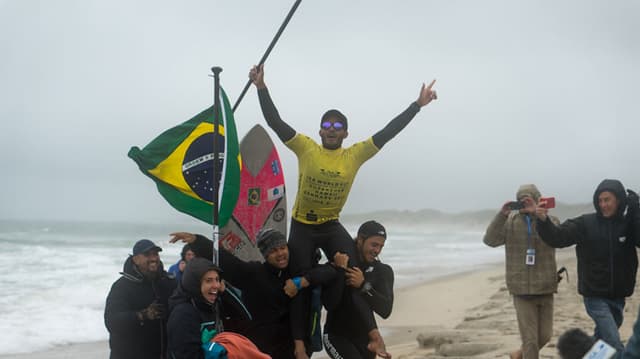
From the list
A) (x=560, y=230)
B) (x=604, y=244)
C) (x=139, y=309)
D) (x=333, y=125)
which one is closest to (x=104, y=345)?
(x=139, y=309)

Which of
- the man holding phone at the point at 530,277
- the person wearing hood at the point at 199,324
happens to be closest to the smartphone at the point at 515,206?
the man holding phone at the point at 530,277

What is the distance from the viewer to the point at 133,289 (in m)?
4.71

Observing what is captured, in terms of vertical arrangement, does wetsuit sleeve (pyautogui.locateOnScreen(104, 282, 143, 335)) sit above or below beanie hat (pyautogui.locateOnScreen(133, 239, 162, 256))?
below

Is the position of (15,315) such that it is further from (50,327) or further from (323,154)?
(323,154)

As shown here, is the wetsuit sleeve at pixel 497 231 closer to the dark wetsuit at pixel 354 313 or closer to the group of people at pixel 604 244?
the group of people at pixel 604 244

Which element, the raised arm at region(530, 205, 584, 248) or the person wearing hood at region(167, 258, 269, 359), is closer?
the person wearing hood at region(167, 258, 269, 359)

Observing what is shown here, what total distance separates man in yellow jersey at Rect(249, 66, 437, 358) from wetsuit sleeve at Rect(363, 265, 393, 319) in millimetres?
245

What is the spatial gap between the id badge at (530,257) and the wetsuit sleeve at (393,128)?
194cm

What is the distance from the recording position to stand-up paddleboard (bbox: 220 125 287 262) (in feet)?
18.6

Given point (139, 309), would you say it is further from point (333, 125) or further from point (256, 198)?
point (333, 125)

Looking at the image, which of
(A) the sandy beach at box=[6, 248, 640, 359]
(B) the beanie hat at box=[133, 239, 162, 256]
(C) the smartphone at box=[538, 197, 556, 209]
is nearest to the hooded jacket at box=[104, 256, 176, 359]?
(B) the beanie hat at box=[133, 239, 162, 256]

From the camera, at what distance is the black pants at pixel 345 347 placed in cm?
440

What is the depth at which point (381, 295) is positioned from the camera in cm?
459

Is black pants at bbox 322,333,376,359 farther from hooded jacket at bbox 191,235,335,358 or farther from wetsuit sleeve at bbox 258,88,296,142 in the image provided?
wetsuit sleeve at bbox 258,88,296,142
